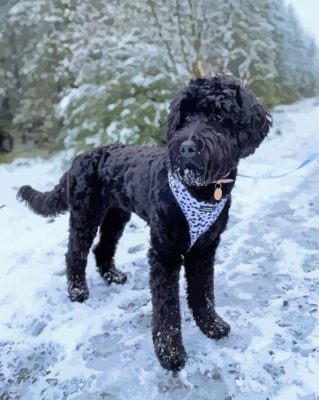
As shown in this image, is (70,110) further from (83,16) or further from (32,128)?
(83,16)

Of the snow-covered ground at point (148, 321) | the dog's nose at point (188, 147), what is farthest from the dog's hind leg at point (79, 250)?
the dog's nose at point (188, 147)

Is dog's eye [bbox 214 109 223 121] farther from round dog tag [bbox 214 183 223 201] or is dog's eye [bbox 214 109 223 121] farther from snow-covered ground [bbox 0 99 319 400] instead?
snow-covered ground [bbox 0 99 319 400]

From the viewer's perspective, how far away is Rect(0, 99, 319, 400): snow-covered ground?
331 centimetres

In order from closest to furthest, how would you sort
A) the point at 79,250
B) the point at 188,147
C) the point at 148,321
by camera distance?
the point at 188,147, the point at 148,321, the point at 79,250

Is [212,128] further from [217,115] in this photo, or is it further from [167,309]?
[167,309]

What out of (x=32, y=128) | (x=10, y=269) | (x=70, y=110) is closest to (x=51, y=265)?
(x=10, y=269)

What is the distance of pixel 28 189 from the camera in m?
4.57

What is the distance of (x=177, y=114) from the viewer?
300 cm

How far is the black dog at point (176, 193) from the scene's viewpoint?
2916 millimetres

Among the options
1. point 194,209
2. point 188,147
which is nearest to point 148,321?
point 194,209

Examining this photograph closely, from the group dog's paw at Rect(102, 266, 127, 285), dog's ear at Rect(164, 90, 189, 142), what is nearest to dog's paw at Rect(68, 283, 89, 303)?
dog's paw at Rect(102, 266, 127, 285)

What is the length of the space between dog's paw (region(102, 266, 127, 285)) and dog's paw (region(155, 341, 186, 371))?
46.6 inches

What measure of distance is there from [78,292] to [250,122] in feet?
7.04

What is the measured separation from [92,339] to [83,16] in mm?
6234
